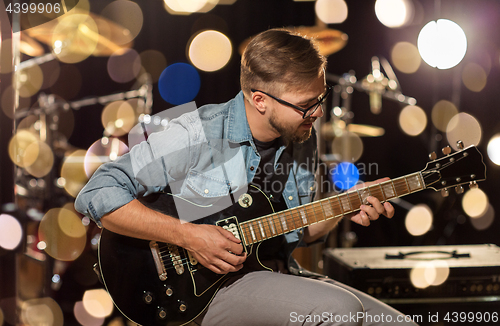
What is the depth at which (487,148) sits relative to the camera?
11.0 ft

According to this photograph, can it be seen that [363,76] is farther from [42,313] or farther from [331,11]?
[42,313]

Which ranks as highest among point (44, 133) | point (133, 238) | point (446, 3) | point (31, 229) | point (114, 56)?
point (446, 3)

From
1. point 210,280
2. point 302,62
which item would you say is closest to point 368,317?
point 210,280

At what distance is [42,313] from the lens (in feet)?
9.13

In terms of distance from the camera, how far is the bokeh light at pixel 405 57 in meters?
4.14

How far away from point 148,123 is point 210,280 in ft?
7.05

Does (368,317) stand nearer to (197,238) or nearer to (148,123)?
(197,238)

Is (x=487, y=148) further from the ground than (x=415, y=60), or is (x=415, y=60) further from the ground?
(x=415, y=60)

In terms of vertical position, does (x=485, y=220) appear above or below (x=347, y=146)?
below

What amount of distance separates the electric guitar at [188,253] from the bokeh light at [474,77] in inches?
94.9

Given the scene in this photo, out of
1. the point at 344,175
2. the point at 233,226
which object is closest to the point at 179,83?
the point at 344,175

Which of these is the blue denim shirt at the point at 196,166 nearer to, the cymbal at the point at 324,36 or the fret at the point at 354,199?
the fret at the point at 354,199

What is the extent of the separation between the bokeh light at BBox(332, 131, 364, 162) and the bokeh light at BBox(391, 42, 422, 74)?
98cm

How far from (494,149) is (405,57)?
1520 mm
